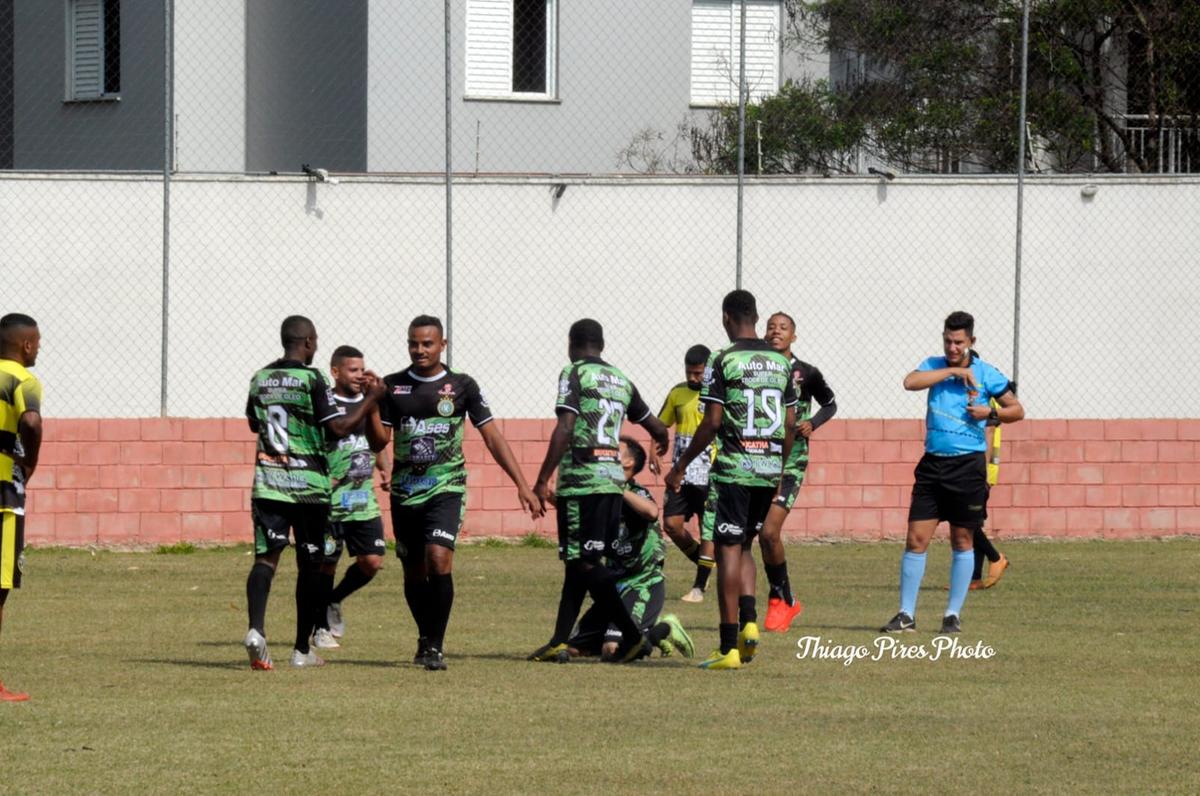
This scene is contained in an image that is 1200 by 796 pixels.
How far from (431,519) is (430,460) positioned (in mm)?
316

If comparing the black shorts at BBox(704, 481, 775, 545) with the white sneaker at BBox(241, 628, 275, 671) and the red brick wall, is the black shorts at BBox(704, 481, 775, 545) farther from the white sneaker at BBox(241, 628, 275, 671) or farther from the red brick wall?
the red brick wall

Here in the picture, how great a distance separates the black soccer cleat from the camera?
12.0 m

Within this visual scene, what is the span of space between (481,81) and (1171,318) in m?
9.36

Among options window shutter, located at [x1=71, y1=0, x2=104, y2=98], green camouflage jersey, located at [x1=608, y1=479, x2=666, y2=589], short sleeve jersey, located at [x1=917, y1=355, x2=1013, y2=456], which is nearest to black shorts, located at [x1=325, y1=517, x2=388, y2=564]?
green camouflage jersey, located at [x1=608, y1=479, x2=666, y2=589]

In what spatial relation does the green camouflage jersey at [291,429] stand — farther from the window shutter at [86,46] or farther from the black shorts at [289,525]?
the window shutter at [86,46]

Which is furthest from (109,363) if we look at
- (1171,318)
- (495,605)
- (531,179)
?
(1171,318)

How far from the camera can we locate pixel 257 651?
32.7ft

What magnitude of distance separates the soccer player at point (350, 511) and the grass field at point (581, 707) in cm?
28

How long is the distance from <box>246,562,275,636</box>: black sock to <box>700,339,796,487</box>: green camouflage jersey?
2.45 metres

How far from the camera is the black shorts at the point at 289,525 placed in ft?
33.6

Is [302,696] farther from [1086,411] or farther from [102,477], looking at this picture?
[1086,411]

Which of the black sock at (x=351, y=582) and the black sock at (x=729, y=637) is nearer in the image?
the black sock at (x=729, y=637)

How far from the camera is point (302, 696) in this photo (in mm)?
9086

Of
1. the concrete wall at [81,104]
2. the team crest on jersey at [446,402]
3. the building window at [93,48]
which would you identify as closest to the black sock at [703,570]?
the team crest on jersey at [446,402]
